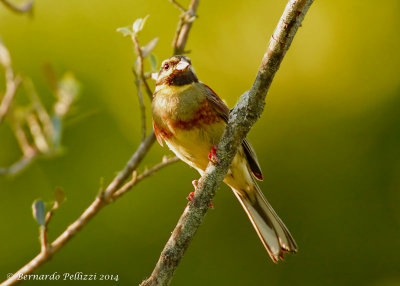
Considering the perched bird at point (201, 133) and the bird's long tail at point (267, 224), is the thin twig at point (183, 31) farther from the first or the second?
the bird's long tail at point (267, 224)

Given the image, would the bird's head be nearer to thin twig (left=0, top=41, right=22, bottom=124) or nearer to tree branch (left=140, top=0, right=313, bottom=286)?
tree branch (left=140, top=0, right=313, bottom=286)

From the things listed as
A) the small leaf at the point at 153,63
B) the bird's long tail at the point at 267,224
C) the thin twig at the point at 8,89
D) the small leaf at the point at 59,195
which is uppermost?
the thin twig at the point at 8,89

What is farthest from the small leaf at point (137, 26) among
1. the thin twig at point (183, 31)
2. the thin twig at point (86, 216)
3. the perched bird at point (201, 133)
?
the perched bird at point (201, 133)

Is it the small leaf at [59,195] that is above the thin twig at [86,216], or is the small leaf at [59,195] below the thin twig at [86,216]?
above

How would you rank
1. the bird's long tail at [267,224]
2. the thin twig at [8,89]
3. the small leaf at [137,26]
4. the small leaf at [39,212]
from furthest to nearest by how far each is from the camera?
1. the bird's long tail at [267,224]
2. the small leaf at [137,26]
3. the small leaf at [39,212]
4. the thin twig at [8,89]

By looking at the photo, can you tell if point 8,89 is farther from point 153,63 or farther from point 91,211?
point 153,63

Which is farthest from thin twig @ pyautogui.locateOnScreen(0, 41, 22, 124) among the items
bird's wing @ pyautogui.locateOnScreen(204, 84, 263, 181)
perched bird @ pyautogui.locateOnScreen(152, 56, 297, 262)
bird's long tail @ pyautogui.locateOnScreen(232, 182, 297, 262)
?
bird's long tail @ pyautogui.locateOnScreen(232, 182, 297, 262)

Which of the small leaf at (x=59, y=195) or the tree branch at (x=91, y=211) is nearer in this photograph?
the tree branch at (x=91, y=211)

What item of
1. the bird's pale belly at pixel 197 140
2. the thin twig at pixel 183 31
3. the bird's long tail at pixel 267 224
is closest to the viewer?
the thin twig at pixel 183 31
